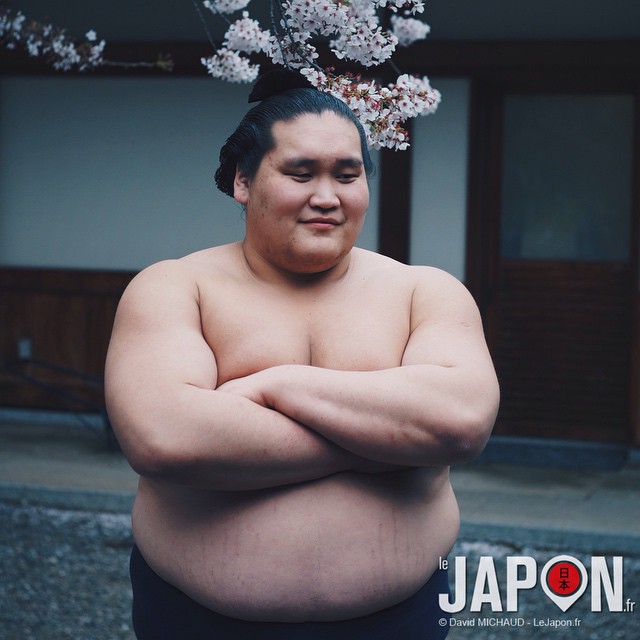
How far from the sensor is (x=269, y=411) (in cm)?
187

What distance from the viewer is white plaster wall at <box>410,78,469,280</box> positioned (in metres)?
7.18

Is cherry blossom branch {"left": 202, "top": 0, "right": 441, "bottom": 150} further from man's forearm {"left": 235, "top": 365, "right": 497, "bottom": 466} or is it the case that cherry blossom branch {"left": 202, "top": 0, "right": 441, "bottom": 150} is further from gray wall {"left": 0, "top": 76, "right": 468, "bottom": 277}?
gray wall {"left": 0, "top": 76, "right": 468, "bottom": 277}

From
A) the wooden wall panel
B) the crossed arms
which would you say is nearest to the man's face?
the crossed arms

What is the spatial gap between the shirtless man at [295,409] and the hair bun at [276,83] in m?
0.05

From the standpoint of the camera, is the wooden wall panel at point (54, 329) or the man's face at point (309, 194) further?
the wooden wall panel at point (54, 329)

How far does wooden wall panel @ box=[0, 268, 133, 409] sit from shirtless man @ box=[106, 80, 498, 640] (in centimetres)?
602

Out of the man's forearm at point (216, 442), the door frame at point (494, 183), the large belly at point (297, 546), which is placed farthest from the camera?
the door frame at point (494, 183)

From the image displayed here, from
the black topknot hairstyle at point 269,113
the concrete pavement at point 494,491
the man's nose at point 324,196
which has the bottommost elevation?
the concrete pavement at point 494,491

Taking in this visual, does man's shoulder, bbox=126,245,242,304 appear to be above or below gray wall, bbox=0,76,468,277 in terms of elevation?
below

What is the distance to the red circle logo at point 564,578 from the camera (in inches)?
161

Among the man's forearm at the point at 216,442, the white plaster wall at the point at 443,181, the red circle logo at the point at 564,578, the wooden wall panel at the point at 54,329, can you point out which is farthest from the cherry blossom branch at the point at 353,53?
the wooden wall panel at the point at 54,329

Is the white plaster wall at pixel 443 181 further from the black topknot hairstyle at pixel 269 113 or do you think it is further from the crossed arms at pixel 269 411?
the crossed arms at pixel 269 411

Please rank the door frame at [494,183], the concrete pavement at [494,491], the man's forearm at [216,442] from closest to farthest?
the man's forearm at [216,442] < the concrete pavement at [494,491] < the door frame at [494,183]

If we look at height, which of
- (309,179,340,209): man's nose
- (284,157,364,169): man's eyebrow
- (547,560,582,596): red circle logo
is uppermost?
(284,157,364,169): man's eyebrow
